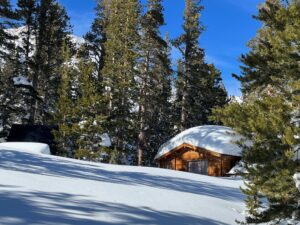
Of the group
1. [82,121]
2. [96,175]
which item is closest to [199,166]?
[82,121]

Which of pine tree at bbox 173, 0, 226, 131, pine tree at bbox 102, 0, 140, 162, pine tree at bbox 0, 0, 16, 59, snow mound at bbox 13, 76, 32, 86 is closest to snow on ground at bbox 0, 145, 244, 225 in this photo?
pine tree at bbox 0, 0, 16, 59

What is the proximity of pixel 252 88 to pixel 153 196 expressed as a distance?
5.26m

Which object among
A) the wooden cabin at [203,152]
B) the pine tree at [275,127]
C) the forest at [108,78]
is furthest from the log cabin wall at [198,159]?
the pine tree at [275,127]

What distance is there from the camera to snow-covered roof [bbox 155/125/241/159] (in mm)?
30484

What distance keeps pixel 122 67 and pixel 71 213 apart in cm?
2987

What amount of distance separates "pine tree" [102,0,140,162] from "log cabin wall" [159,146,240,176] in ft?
13.5

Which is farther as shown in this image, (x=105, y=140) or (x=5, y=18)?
(x=105, y=140)

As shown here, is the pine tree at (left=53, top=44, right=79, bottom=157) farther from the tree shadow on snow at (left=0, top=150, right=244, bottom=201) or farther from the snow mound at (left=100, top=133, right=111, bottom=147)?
the tree shadow on snow at (left=0, top=150, right=244, bottom=201)

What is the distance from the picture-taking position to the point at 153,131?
4278 cm

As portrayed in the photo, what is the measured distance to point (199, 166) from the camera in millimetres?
32406

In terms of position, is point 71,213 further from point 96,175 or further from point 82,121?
point 82,121

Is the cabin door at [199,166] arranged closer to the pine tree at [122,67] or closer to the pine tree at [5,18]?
the pine tree at [122,67]

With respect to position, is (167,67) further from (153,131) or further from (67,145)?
(67,145)

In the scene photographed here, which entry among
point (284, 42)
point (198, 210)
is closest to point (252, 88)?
point (284, 42)
